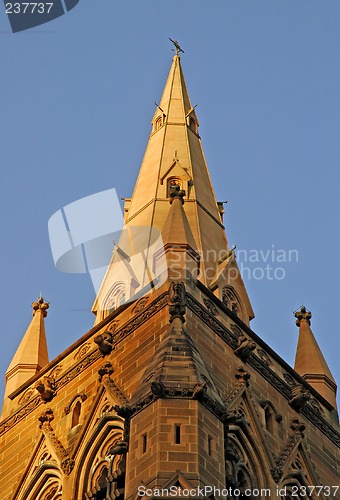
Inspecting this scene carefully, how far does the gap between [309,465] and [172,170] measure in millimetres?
10880

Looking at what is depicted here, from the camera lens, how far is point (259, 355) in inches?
1382

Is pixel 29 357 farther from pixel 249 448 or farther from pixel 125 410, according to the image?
pixel 125 410

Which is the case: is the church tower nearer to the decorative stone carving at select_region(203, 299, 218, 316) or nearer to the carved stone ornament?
the carved stone ornament

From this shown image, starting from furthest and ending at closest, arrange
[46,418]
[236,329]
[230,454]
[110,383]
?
[236,329], [46,418], [110,383], [230,454]

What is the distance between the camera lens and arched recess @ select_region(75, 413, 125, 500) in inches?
1209

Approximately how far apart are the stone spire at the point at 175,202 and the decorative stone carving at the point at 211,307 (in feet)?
4.67

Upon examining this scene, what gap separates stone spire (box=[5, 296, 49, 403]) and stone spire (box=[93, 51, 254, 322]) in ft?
Answer: 4.67

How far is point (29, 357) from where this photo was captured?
124 ft

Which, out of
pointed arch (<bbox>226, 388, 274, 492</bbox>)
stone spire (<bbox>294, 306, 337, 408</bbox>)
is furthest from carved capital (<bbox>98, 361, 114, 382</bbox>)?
stone spire (<bbox>294, 306, 337, 408</bbox>)

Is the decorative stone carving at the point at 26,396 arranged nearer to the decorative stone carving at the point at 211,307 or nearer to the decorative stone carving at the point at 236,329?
the decorative stone carving at the point at 211,307

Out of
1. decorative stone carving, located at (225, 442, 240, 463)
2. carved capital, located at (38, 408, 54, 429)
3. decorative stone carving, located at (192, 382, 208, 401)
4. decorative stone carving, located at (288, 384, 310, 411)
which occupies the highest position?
decorative stone carving, located at (288, 384, 310, 411)

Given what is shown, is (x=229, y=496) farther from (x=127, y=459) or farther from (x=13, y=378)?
(x=13, y=378)

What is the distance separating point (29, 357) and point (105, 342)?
4480 mm

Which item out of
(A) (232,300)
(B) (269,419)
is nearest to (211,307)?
(B) (269,419)
